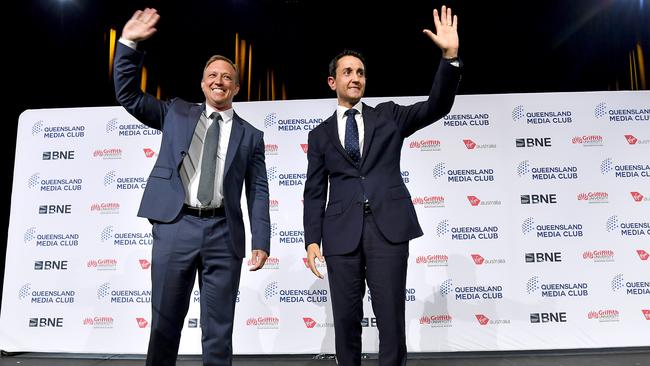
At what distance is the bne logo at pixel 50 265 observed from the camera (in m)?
3.35

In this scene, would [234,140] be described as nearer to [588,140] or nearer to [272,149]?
[272,149]

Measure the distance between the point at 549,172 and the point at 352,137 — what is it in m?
2.26

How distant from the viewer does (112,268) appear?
3324mm

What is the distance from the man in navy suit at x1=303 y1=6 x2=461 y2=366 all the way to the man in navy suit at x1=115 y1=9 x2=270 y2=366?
34 cm

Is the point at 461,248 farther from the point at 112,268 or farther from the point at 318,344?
the point at 112,268

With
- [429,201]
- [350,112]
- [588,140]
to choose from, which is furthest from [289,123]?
[588,140]

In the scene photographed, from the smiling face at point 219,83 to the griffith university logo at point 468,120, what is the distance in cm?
214

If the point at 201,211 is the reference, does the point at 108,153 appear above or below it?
above

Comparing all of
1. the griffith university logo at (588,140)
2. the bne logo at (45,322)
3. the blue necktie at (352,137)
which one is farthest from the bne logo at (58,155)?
the griffith university logo at (588,140)

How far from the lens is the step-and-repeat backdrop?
10.4 feet

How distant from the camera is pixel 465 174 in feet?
11.0

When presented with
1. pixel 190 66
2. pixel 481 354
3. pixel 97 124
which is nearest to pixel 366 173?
pixel 481 354

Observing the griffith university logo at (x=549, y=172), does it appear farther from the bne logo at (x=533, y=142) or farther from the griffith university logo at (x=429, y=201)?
the griffith university logo at (x=429, y=201)

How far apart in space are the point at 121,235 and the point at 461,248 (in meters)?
2.79
